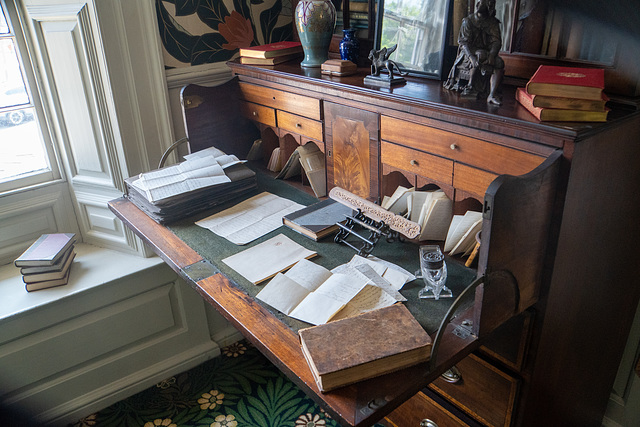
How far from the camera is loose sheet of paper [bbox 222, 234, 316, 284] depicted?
142 centimetres

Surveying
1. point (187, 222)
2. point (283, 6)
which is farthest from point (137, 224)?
point (283, 6)

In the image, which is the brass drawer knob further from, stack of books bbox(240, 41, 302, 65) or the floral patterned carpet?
stack of books bbox(240, 41, 302, 65)

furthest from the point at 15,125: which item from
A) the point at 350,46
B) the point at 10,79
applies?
the point at 350,46

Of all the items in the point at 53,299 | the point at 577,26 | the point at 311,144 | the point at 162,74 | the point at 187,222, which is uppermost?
the point at 577,26

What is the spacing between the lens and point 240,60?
7.03ft

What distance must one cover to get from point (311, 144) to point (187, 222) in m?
0.60

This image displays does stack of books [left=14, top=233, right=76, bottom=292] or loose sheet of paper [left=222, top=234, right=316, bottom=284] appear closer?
loose sheet of paper [left=222, top=234, right=316, bottom=284]

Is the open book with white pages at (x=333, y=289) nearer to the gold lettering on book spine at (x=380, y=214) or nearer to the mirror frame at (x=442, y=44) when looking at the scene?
the gold lettering on book spine at (x=380, y=214)

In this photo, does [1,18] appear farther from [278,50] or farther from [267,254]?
[267,254]

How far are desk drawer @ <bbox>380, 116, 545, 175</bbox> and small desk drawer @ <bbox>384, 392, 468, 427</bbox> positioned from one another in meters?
0.80

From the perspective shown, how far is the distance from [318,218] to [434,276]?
0.51m

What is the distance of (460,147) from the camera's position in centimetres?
133

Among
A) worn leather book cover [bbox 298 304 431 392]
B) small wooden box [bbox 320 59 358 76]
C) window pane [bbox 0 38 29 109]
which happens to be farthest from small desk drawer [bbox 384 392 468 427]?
window pane [bbox 0 38 29 109]

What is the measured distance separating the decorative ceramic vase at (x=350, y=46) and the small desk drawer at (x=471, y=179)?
2.22 feet
